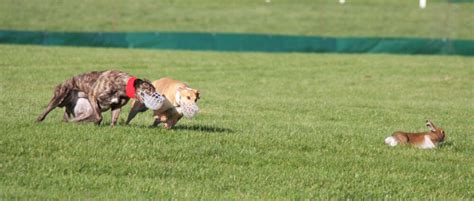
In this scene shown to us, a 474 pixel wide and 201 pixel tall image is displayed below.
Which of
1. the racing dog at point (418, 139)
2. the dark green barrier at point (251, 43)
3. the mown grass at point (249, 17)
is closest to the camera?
the racing dog at point (418, 139)

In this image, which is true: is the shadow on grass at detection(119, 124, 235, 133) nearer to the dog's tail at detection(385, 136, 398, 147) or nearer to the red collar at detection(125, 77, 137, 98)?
the red collar at detection(125, 77, 137, 98)

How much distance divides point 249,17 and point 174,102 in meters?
40.7

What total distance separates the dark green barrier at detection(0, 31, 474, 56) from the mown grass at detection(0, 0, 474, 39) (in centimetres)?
658

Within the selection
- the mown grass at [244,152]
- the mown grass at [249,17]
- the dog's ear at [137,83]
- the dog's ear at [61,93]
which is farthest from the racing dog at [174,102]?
the mown grass at [249,17]

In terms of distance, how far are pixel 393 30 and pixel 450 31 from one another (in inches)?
133

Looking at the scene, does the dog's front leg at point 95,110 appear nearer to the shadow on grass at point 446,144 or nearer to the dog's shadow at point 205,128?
the dog's shadow at point 205,128

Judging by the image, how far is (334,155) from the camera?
12.9 meters

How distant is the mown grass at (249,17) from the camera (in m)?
48.9

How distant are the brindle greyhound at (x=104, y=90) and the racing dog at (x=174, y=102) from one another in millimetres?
432

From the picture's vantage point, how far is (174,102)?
13.0 meters

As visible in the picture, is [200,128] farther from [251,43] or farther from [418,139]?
[251,43]

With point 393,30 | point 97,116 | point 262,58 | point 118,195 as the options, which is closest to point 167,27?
point 393,30

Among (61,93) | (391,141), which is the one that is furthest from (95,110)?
(391,141)

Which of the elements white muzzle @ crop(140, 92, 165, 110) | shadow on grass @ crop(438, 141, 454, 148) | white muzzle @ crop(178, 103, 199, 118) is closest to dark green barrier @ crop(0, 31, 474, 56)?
shadow on grass @ crop(438, 141, 454, 148)
